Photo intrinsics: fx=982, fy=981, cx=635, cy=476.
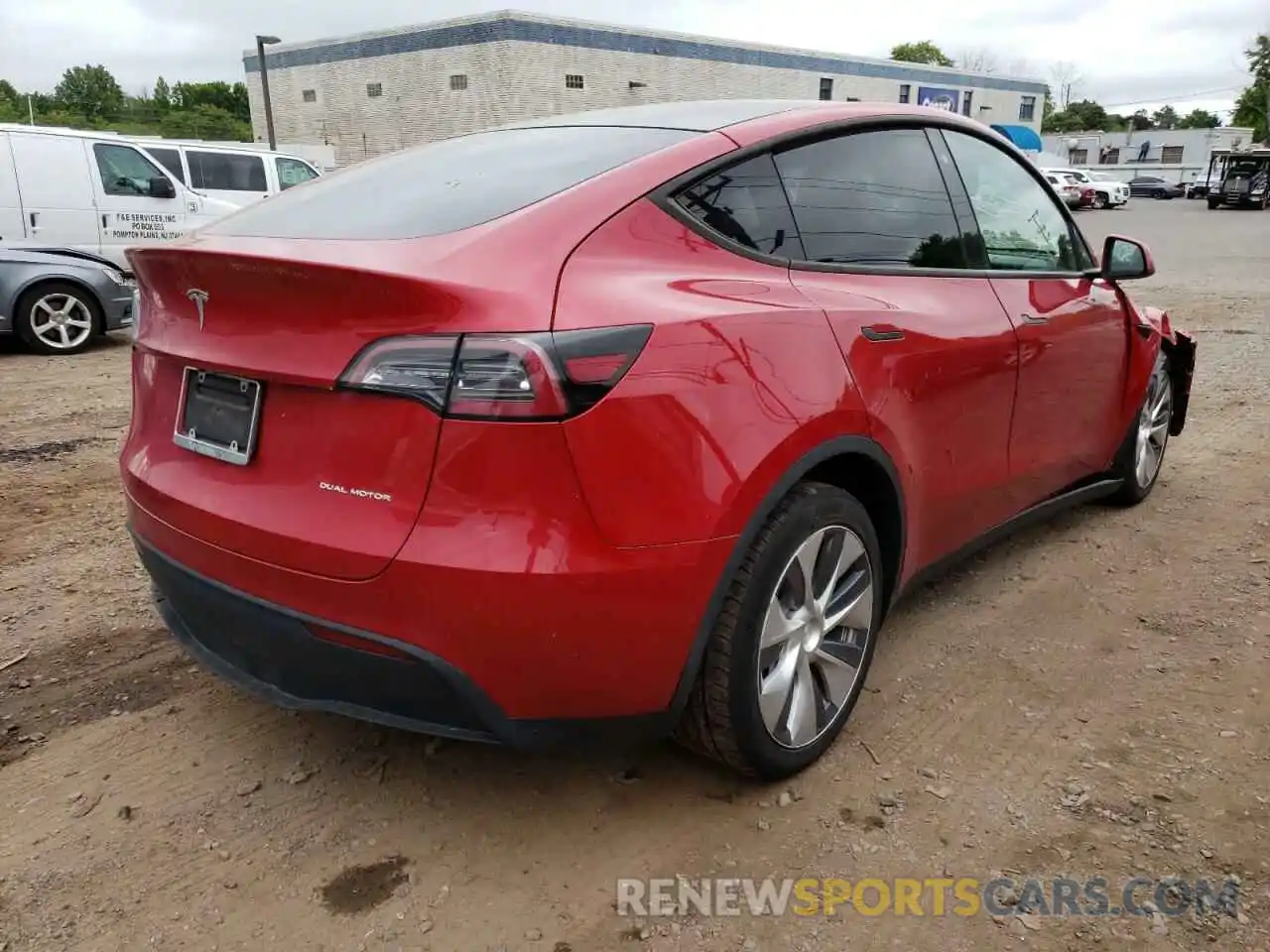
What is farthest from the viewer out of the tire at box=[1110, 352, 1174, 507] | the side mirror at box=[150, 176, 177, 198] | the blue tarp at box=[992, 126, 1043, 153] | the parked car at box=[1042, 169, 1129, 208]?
the blue tarp at box=[992, 126, 1043, 153]

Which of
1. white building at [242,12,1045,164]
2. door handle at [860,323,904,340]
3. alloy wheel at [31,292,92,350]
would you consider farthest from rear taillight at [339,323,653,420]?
white building at [242,12,1045,164]

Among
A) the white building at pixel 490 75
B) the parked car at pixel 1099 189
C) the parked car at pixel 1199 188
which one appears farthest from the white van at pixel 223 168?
the parked car at pixel 1199 188

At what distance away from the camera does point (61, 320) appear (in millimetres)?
8375

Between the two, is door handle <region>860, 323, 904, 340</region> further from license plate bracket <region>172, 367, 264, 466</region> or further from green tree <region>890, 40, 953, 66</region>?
green tree <region>890, 40, 953, 66</region>

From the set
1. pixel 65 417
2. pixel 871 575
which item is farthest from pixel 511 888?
pixel 65 417

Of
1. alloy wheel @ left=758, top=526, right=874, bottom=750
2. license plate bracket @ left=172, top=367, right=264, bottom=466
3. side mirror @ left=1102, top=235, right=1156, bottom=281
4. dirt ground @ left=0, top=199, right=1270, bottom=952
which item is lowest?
dirt ground @ left=0, top=199, right=1270, bottom=952

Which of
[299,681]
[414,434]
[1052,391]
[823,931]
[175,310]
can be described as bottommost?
[823,931]

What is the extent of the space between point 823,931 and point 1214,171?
55.5 meters

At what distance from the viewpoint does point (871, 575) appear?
2.59 metres

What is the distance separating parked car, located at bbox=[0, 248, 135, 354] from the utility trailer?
42851mm

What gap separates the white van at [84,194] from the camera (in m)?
10.0

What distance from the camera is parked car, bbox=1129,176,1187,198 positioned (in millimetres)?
55825

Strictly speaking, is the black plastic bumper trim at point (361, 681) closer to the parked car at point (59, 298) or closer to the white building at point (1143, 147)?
the parked car at point (59, 298)

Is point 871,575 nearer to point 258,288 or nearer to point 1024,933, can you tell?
point 1024,933
